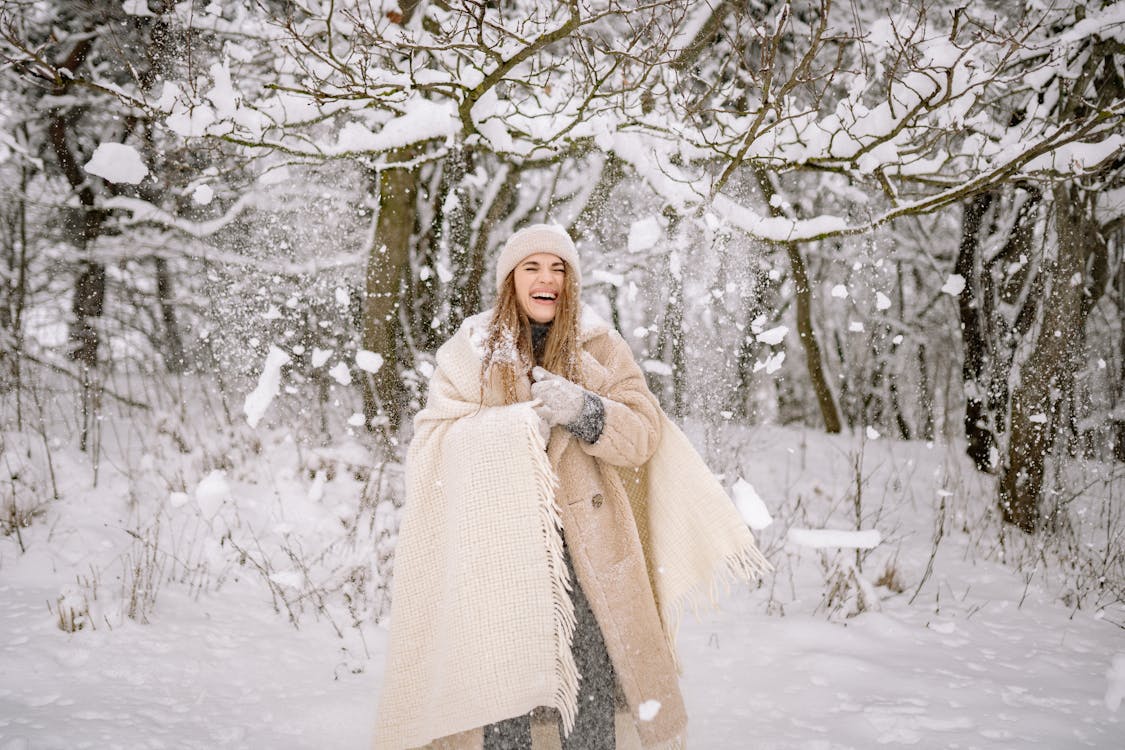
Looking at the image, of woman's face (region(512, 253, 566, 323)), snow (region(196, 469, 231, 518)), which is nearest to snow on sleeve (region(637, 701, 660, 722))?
woman's face (region(512, 253, 566, 323))

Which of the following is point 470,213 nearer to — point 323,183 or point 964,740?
point 323,183

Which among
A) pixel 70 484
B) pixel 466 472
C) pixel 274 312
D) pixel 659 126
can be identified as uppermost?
pixel 659 126

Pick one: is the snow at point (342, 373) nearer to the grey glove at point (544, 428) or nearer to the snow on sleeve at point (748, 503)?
the snow on sleeve at point (748, 503)

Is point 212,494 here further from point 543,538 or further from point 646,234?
point 646,234

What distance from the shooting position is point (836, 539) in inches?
173

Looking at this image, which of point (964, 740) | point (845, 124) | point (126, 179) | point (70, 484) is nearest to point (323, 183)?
point (126, 179)

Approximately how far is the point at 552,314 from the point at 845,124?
2.87m

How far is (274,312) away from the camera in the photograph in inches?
259

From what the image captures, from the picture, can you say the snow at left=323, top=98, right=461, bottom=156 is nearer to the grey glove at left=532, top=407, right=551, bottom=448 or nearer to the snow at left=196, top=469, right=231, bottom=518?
the snow at left=196, top=469, right=231, bottom=518

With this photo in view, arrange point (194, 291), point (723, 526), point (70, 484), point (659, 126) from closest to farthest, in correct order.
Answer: point (723, 526) < point (659, 126) < point (70, 484) < point (194, 291)

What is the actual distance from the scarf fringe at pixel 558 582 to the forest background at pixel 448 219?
203cm

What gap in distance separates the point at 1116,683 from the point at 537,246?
3.33 meters

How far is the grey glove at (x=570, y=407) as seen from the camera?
6.19 feet

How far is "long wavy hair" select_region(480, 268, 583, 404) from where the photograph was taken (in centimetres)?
208
